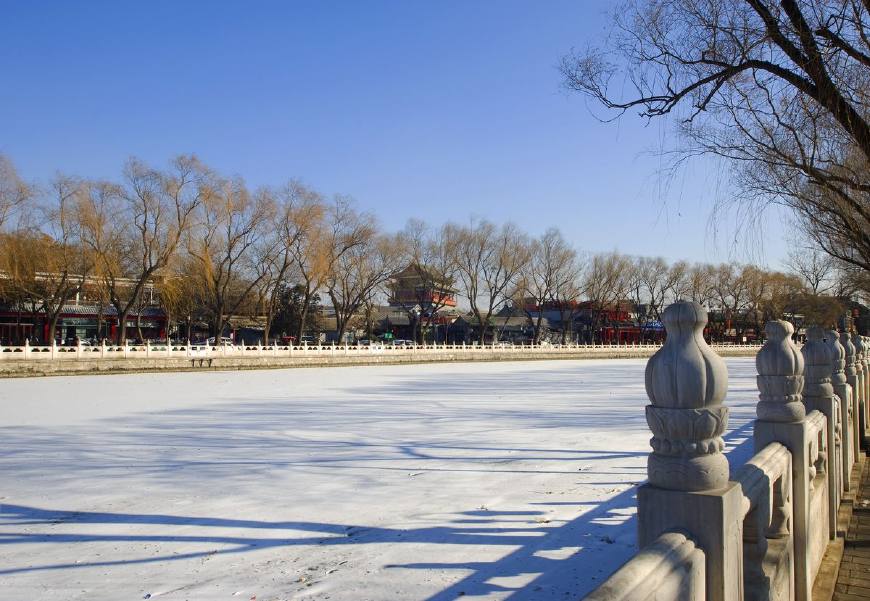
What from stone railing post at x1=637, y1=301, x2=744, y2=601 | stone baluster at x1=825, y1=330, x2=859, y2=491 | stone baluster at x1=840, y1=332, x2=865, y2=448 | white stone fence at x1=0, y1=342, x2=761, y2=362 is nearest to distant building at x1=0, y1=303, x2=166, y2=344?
white stone fence at x1=0, y1=342, x2=761, y2=362

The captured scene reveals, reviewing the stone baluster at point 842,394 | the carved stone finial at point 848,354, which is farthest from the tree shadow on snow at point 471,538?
the carved stone finial at point 848,354

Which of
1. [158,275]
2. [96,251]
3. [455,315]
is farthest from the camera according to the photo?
[455,315]

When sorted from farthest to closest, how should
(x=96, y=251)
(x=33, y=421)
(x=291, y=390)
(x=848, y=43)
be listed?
(x=96, y=251), (x=291, y=390), (x=33, y=421), (x=848, y=43)

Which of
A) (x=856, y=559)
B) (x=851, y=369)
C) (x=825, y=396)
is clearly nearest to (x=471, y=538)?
(x=856, y=559)

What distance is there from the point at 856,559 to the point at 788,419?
1.80m

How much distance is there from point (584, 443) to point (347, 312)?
43202 mm

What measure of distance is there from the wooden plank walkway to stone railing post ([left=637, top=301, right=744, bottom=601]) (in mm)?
2589

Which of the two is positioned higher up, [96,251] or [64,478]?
[96,251]

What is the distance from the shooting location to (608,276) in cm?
6925

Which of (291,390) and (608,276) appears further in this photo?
(608,276)

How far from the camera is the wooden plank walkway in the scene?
4285mm

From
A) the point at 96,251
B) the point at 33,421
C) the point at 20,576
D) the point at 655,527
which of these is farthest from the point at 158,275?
→ the point at 655,527

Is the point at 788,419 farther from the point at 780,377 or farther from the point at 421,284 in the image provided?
the point at 421,284

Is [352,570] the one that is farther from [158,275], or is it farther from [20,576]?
[158,275]
